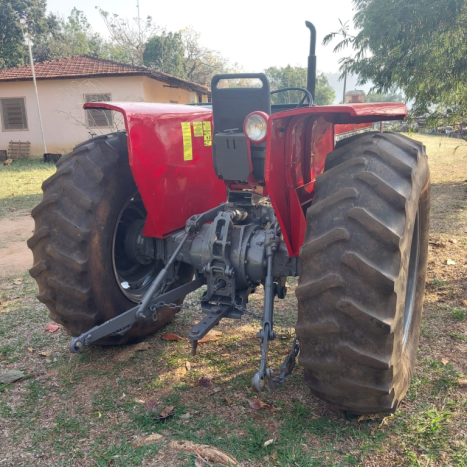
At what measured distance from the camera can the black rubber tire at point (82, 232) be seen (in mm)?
2770

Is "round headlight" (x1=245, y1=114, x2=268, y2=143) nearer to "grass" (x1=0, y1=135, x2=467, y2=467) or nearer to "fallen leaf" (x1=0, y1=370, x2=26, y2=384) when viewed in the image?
"grass" (x1=0, y1=135, x2=467, y2=467)

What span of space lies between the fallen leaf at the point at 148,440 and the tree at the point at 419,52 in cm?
806

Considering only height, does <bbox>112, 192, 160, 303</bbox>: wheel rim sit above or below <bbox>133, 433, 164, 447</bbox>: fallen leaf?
above

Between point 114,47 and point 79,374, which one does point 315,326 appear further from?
point 114,47

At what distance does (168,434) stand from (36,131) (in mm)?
19203

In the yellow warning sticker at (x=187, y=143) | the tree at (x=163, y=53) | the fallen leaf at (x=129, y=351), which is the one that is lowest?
the fallen leaf at (x=129, y=351)

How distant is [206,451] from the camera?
223cm

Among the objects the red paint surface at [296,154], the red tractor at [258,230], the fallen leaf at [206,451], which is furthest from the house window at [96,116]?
the fallen leaf at [206,451]

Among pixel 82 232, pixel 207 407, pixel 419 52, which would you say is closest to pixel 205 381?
pixel 207 407

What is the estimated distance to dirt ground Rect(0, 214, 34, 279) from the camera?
5508mm

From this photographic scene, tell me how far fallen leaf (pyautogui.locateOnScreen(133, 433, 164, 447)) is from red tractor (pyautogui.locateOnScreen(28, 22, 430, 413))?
1.73 feet

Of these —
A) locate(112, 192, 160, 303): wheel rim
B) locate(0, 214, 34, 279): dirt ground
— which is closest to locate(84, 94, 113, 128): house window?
locate(0, 214, 34, 279): dirt ground

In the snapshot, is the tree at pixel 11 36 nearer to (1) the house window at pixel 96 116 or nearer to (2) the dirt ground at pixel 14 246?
(1) the house window at pixel 96 116

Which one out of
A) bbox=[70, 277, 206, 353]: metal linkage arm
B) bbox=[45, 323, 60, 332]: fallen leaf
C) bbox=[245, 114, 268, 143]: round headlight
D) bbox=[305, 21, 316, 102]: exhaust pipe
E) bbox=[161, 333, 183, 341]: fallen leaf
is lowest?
bbox=[45, 323, 60, 332]: fallen leaf
